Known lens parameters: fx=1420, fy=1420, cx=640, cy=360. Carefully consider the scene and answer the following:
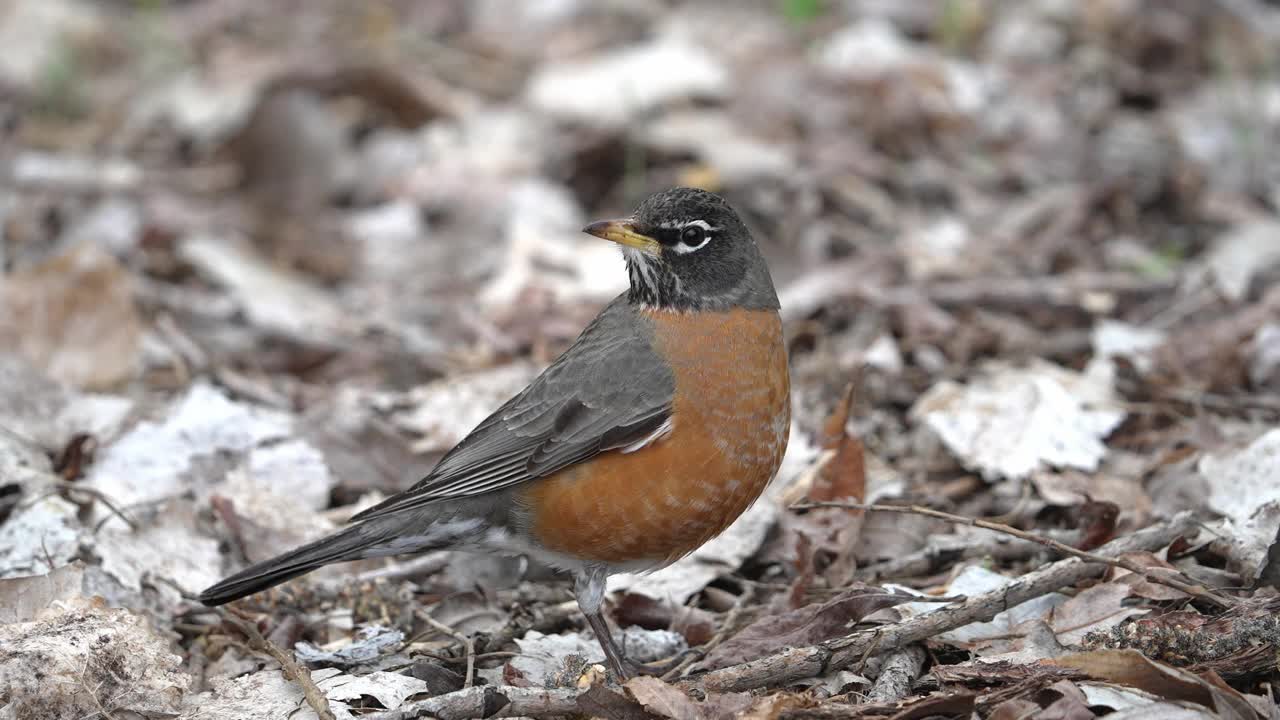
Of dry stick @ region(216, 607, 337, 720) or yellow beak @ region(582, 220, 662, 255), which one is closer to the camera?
dry stick @ region(216, 607, 337, 720)

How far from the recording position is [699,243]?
5.11 metres

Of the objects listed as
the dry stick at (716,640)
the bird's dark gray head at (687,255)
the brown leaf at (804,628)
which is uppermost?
the bird's dark gray head at (687,255)

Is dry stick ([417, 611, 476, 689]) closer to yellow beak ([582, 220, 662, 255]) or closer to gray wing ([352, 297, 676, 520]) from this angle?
gray wing ([352, 297, 676, 520])

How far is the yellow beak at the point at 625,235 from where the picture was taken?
501 centimetres

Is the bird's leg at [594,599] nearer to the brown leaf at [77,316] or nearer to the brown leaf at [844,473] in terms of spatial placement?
the brown leaf at [844,473]

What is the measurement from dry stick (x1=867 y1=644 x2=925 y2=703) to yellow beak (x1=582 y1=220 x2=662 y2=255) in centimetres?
171


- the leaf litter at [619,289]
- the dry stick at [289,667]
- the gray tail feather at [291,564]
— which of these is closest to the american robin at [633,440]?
the gray tail feather at [291,564]

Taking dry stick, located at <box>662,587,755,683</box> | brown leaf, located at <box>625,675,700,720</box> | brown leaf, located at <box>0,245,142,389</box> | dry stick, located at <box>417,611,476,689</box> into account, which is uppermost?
brown leaf, located at <box>0,245,142,389</box>

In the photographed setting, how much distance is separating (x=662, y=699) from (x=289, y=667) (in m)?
1.14

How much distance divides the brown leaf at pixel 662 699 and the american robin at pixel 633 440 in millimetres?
568

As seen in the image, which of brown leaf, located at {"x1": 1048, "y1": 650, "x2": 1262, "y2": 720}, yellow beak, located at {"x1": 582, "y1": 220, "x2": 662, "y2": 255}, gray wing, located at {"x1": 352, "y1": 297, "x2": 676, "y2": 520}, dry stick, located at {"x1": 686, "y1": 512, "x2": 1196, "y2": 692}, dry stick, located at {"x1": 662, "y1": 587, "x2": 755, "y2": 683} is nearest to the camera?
brown leaf, located at {"x1": 1048, "y1": 650, "x2": 1262, "y2": 720}

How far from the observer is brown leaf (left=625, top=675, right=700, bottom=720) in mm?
3783

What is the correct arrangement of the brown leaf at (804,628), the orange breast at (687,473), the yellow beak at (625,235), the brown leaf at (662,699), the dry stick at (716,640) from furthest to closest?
the yellow beak at (625,235) → the orange breast at (687,473) → the dry stick at (716,640) → the brown leaf at (804,628) → the brown leaf at (662,699)

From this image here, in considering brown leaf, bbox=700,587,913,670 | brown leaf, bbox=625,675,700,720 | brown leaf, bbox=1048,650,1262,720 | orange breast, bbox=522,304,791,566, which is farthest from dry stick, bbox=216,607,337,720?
brown leaf, bbox=1048,650,1262,720
